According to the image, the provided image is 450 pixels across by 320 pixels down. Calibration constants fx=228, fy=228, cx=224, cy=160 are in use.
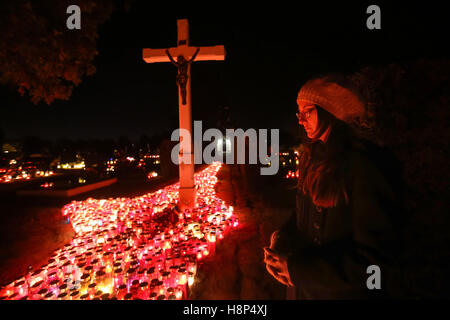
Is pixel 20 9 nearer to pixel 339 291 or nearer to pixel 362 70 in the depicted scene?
pixel 362 70

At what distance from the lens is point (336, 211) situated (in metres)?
1.27

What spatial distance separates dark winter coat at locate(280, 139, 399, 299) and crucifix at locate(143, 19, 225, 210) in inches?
214

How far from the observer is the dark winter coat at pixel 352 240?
1070 mm

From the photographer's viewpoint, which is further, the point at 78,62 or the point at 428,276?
the point at 78,62

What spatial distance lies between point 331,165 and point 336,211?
10.2 inches

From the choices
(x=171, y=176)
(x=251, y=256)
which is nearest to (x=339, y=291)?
(x=251, y=256)

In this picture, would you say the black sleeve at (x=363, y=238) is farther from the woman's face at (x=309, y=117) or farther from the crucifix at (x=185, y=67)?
the crucifix at (x=185, y=67)

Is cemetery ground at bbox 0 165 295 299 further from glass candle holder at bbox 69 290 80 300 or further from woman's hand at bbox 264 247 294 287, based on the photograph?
woman's hand at bbox 264 247 294 287

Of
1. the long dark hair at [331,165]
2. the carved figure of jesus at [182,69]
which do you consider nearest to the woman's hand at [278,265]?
the long dark hair at [331,165]

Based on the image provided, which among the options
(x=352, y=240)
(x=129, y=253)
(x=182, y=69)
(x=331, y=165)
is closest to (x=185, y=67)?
(x=182, y=69)

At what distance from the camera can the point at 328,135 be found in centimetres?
140

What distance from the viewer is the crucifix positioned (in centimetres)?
645

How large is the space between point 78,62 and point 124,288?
4.48 meters

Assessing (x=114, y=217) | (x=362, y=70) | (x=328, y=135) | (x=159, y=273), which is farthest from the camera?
(x=114, y=217)
